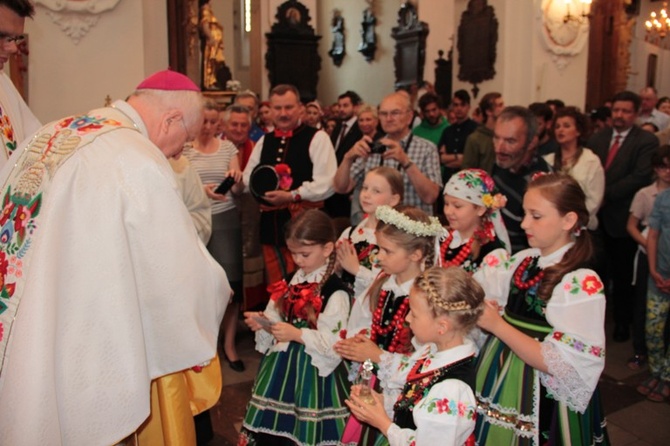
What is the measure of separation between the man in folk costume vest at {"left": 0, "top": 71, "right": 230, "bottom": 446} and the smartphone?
1983mm

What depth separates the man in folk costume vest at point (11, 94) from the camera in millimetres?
2242

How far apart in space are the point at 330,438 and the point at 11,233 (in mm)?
1538

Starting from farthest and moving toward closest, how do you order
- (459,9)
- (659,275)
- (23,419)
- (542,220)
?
(459,9) → (659,275) → (542,220) → (23,419)

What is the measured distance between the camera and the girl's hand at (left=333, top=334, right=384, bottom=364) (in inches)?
90.2

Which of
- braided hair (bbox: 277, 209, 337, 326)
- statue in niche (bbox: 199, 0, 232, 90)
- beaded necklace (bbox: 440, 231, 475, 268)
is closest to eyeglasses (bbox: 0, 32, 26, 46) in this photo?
braided hair (bbox: 277, 209, 337, 326)

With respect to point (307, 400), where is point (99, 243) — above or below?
above

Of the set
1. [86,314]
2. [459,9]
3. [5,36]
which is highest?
[459,9]

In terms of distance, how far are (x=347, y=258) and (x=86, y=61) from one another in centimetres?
388

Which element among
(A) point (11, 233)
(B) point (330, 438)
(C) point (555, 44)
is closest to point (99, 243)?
(A) point (11, 233)

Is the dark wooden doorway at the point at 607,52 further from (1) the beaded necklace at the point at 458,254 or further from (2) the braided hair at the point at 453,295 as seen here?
(2) the braided hair at the point at 453,295

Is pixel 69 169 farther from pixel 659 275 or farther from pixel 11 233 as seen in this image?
pixel 659 275

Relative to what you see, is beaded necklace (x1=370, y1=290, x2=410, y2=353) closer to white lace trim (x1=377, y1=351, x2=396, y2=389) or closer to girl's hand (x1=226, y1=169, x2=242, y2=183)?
white lace trim (x1=377, y1=351, x2=396, y2=389)

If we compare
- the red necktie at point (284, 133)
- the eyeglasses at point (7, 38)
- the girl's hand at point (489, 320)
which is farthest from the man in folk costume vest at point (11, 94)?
the girl's hand at point (489, 320)

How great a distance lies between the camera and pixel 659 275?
380cm
